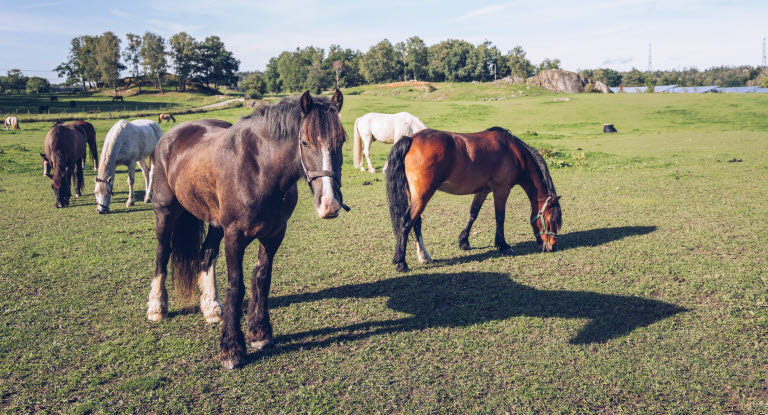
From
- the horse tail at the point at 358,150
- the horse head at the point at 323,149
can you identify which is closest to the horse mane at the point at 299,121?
the horse head at the point at 323,149

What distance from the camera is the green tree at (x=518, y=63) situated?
331ft

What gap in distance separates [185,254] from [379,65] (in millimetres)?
102770

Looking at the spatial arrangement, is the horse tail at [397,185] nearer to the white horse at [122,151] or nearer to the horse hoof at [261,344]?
the horse hoof at [261,344]

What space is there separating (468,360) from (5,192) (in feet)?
50.9

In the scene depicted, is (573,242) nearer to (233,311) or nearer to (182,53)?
(233,311)

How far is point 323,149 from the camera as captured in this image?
12.8 feet

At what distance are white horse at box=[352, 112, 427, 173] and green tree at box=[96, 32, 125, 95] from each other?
3382 inches

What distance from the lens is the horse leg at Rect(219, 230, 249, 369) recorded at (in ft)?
14.4

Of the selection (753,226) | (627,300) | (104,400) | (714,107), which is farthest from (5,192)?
(714,107)

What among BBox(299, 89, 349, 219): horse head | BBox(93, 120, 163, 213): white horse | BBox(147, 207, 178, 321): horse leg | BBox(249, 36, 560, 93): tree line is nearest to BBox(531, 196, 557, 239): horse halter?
BBox(299, 89, 349, 219): horse head

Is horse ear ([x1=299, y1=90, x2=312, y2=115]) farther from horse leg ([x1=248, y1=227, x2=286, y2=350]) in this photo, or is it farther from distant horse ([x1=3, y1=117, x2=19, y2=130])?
distant horse ([x1=3, y1=117, x2=19, y2=130])

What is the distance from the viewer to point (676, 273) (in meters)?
6.73

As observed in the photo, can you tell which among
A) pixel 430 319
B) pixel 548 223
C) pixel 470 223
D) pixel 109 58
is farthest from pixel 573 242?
pixel 109 58

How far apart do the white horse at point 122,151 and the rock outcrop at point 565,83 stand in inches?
2505
